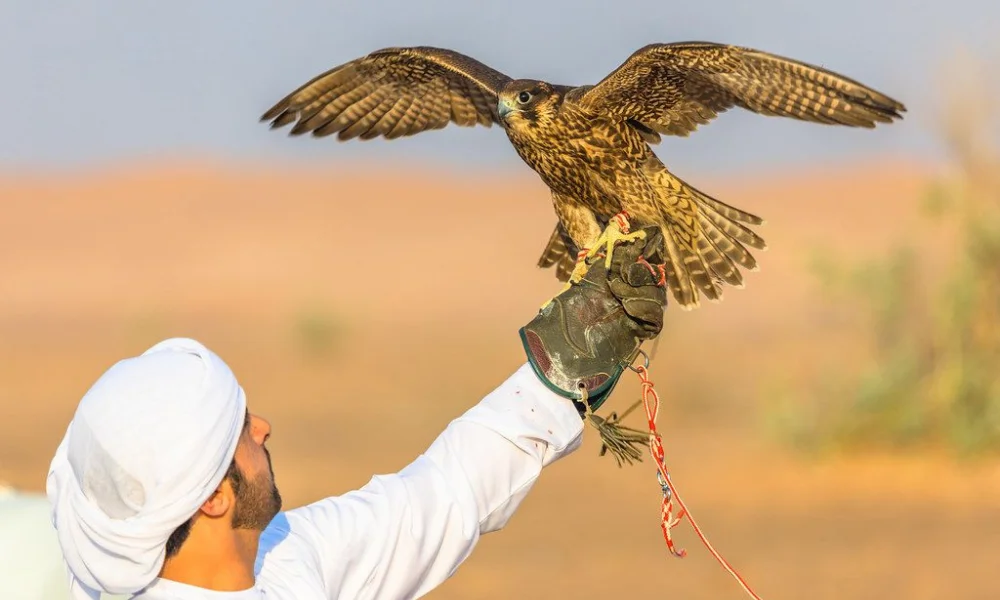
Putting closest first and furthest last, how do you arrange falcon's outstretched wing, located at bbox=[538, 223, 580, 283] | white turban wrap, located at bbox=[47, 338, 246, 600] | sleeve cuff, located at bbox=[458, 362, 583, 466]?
white turban wrap, located at bbox=[47, 338, 246, 600] < sleeve cuff, located at bbox=[458, 362, 583, 466] < falcon's outstretched wing, located at bbox=[538, 223, 580, 283]

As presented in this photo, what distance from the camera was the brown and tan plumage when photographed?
12.7ft

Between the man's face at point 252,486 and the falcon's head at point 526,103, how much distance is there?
2.05 m

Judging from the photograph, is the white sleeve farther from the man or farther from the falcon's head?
the falcon's head

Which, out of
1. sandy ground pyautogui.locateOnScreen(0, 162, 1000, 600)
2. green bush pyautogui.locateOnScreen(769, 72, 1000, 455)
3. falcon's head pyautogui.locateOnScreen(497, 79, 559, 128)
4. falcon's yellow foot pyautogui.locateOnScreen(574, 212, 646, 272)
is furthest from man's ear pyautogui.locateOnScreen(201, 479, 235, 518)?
green bush pyautogui.locateOnScreen(769, 72, 1000, 455)

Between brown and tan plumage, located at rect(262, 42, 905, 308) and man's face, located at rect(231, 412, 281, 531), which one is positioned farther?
brown and tan plumage, located at rect(262, 42, 905, 308)

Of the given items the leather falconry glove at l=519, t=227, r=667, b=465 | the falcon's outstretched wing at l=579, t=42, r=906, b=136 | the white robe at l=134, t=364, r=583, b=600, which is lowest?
the white robe at l=134, t=364, r=583, b=600

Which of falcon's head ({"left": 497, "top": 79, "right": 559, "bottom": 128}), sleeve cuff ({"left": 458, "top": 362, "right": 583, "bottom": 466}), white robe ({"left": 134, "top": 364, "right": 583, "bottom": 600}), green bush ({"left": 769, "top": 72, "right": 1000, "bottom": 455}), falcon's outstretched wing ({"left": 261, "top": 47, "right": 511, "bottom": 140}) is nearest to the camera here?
white robe ({"left": 134, "top": 364, "right": 583, "bottom": 600})

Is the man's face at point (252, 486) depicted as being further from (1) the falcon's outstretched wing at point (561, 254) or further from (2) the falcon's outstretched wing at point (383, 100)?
(2) the falcon's outstretched wing at point (383, 100)

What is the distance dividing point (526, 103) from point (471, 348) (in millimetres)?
13236

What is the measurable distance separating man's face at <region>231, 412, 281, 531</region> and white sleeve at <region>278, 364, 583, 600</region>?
0.28 meters

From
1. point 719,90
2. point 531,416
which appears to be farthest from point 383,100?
point 531,416

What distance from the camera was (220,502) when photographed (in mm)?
2098

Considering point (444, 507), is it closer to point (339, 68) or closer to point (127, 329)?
point (339, 68)

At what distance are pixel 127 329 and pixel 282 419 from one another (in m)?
6.86
